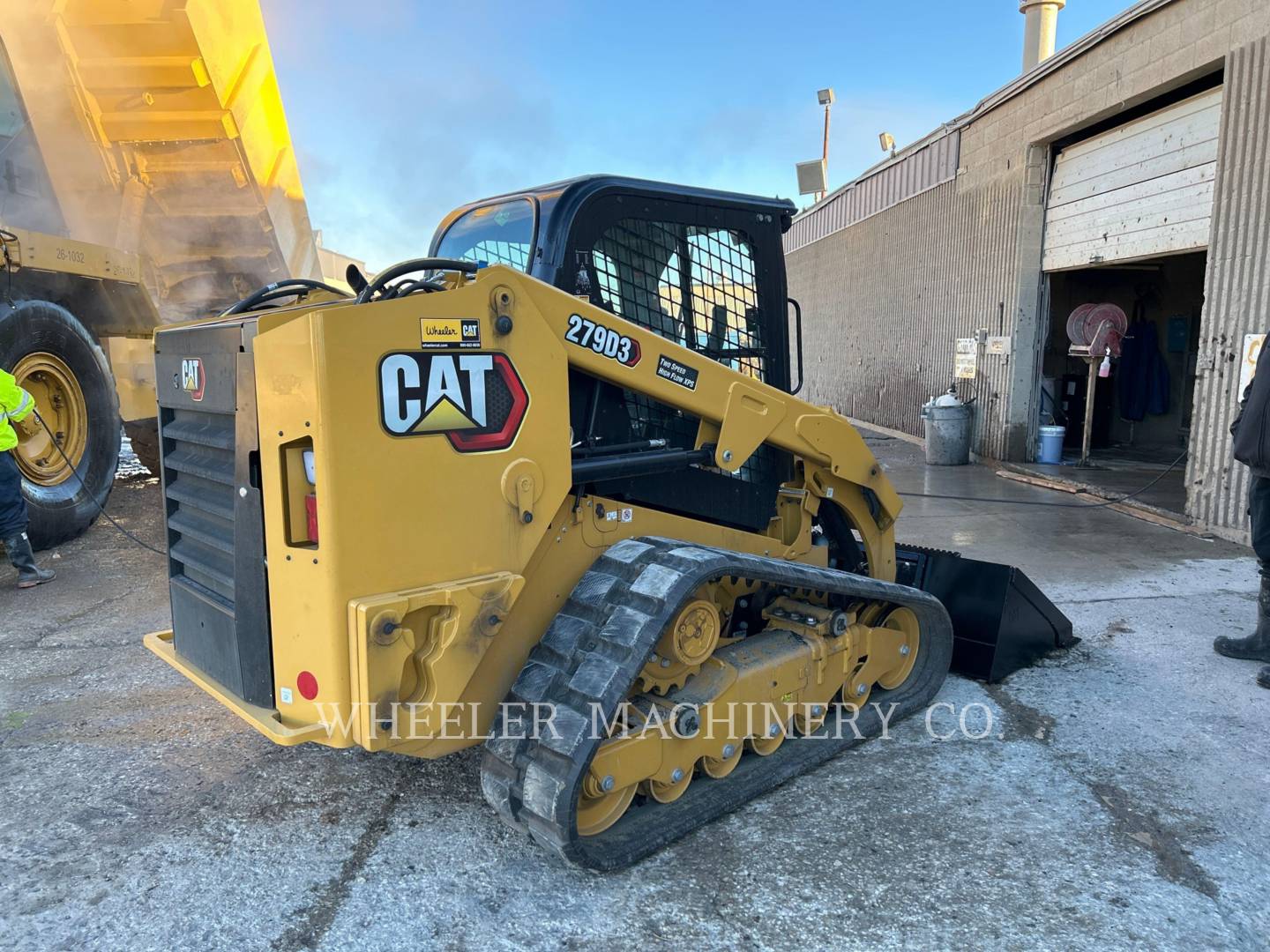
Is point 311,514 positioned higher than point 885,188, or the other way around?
point 885,188

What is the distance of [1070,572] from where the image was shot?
6371 millimetres

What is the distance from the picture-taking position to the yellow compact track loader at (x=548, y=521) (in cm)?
245

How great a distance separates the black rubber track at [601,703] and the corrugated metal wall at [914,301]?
9264 millimetres

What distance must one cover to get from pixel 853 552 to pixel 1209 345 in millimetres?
5073

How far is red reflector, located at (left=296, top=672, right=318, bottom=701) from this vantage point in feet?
8.25

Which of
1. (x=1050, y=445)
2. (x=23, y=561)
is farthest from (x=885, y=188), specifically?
(x=23, y=561)

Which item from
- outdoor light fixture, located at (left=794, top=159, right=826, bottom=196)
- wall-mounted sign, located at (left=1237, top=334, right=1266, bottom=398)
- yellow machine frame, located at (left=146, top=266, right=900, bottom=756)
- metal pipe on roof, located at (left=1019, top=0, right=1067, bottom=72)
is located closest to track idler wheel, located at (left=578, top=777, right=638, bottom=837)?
yellow machine frame, located at (left=146, top=266, right=900, bottom=756)

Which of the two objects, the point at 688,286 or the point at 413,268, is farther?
the point at 688,286

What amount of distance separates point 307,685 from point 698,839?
4.45 ft

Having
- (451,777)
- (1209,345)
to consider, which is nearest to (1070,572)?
(1209,345)

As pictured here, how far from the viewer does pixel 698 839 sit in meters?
2.98

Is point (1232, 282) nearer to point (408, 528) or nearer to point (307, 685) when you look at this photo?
point (408, 528)

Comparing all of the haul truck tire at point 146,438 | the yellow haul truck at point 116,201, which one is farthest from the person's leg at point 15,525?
the haul truck tire at point 146,438

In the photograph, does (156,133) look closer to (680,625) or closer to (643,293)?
(643,293)
